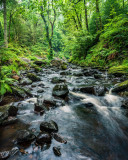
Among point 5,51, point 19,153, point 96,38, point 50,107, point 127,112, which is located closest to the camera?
point 19,153

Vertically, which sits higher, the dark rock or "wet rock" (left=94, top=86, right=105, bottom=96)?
"wet rock" (left=94, top=86, right=105, bottom=96)

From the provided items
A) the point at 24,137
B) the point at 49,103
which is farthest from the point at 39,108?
the point at 24,137

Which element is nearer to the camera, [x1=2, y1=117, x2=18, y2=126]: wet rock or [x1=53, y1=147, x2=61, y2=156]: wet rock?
[x1=53, y1=147, x2=61, y2=156]: wet rock

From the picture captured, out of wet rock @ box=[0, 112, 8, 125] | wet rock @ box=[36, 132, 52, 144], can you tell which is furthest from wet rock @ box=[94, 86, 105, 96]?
wet rock @ box=[0, 112, 8, 125]

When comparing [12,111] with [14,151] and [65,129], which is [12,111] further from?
[65,129]

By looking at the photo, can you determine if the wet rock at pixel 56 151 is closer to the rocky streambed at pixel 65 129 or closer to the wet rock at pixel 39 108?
the rocky streambed at pixel 65 129

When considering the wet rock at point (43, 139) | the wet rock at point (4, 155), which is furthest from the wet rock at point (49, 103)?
the wet rock at point (4, 155)

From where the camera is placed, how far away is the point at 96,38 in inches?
588

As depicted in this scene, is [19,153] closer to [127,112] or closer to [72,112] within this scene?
[72,112]

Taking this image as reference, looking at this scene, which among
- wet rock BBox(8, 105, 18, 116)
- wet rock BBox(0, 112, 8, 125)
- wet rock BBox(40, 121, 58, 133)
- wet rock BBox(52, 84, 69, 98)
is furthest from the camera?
wet rock BBox(52, 84, 69, 98)

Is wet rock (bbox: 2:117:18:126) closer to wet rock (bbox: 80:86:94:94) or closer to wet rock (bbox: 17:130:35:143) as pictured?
wet rock (bbox: 17:130:35:143)

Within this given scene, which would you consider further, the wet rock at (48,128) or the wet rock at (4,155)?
the wet rock at (48,128)

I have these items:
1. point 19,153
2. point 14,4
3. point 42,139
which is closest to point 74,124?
point 42,139

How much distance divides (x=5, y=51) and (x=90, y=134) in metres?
3.09
